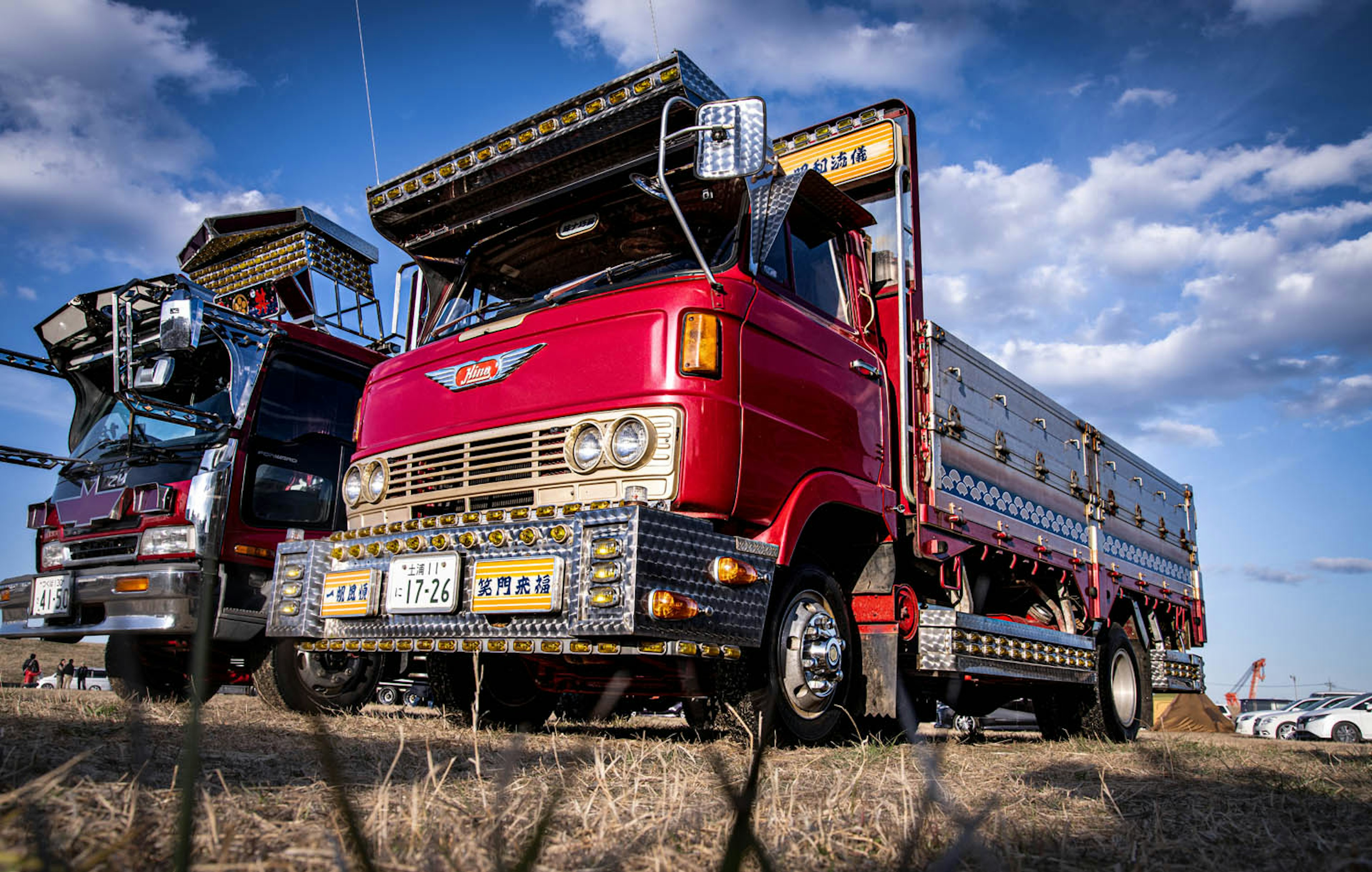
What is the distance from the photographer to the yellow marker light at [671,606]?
3207 millimetres

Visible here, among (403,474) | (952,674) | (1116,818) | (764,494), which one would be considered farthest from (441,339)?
(1116,818)

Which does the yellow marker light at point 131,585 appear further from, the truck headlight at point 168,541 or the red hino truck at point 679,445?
the red hino truck at point 679,445

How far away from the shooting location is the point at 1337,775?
3.59 metres

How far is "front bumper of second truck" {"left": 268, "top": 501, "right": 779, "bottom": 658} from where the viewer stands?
3.23 meters

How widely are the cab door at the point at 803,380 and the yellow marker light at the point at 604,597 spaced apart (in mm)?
725

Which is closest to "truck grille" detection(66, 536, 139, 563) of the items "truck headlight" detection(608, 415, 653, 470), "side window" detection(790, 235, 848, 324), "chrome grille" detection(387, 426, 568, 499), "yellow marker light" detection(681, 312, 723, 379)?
"chrome grille" detection(387, 426, 568, 499)

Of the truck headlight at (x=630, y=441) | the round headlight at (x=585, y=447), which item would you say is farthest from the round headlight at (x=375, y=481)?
the truck headlight at (x=630, y=441)

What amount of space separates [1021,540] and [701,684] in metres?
3.07

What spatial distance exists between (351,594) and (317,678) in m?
2.14

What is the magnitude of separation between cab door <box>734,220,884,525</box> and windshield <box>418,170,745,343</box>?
368 millimetres

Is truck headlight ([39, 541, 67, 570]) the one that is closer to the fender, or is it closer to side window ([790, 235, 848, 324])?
the fender

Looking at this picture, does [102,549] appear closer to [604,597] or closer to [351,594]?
[351,594]

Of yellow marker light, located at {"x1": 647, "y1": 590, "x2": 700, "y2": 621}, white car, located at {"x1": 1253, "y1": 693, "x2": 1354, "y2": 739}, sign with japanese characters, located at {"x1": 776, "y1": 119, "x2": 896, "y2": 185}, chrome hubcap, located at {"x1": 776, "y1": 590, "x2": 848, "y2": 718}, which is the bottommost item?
white car, located at {"x1": 1253, "y1": 693, "x2": 1354, "y2": 739}

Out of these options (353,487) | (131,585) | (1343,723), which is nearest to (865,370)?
(353,487)
